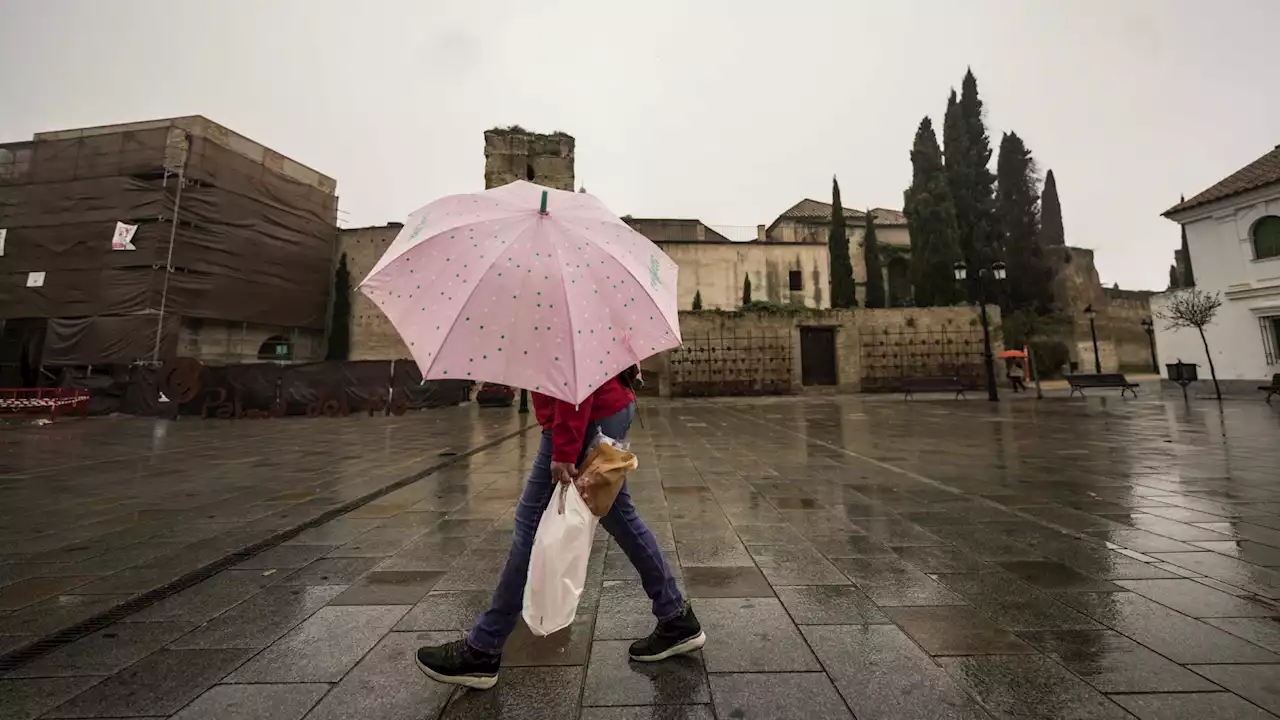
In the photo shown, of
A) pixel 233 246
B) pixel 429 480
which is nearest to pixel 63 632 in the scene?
pixel 429 480

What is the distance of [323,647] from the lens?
2283 mm

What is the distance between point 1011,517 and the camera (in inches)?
163

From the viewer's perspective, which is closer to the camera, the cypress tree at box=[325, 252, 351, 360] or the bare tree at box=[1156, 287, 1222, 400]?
the bare tree at box=[1156, 287, 1222, 400]

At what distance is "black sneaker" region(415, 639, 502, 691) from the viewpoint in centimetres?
194

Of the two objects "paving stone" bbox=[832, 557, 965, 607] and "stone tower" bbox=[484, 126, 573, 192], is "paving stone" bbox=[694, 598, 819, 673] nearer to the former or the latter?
"paving stone" bbox=[832, 557, 965, 607]

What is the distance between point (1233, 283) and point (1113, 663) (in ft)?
81.6

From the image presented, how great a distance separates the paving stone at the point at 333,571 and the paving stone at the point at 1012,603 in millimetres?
3468

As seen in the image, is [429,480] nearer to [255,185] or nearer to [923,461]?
[923,461]

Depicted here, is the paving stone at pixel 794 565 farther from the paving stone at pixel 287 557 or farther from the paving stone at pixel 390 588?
the paving stone at pixel 287 557

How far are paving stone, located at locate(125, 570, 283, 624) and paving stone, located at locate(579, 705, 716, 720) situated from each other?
2.17 m

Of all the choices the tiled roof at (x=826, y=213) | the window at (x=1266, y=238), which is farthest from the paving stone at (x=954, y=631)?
the tiled roof at (x=826, y=213)

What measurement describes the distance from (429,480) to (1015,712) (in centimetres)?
574

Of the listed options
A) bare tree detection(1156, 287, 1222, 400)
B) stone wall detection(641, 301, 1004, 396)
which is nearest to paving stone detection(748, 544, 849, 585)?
bare tree detection(1156, 287, 1222, 400)

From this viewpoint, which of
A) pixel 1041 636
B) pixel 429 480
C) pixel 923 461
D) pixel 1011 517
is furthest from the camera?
pixel 923 461
